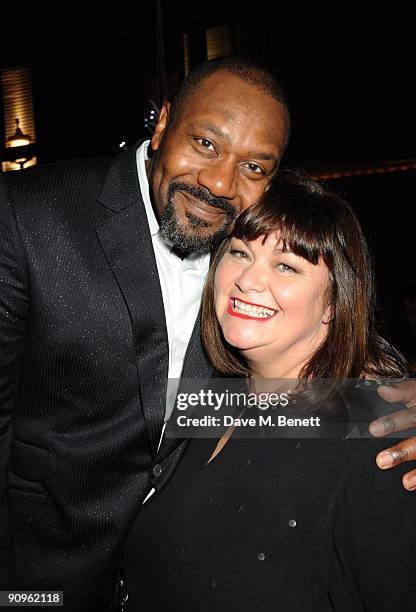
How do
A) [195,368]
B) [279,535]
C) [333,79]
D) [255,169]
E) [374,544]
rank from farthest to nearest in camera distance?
[333,79] → [195,368] → [255,169] → [279,535] → [374,544]

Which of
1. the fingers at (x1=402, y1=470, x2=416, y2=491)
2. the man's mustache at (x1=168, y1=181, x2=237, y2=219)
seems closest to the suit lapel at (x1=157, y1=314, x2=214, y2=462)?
the man's mustache at (x1=168, y1=181, x2=237, y2=219)

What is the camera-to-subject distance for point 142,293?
1674 mm

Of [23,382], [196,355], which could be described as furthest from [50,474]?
[196,355]

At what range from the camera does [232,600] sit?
4.37 ft

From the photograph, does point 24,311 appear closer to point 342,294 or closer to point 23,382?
point 23,382

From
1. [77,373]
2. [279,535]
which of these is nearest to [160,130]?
[77,373]

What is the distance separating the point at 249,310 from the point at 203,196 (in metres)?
0.34

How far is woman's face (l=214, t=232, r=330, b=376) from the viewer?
1.53 meters

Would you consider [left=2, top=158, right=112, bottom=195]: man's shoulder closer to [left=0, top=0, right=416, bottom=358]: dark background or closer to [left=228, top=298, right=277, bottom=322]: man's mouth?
[left=228, top=298, right=277, bottom=322]: man's mouth

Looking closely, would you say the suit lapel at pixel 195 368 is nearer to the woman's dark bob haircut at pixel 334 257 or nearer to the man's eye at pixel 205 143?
the woman's dark bob haircut at pixel 334 257

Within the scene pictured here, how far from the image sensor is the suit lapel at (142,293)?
1668 millimetres

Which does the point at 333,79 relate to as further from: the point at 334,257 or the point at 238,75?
the point at 334,257

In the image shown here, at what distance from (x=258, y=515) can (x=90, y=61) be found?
6.08 m

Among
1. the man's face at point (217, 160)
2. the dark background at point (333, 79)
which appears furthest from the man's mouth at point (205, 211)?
the dark background at point (333, 79)
